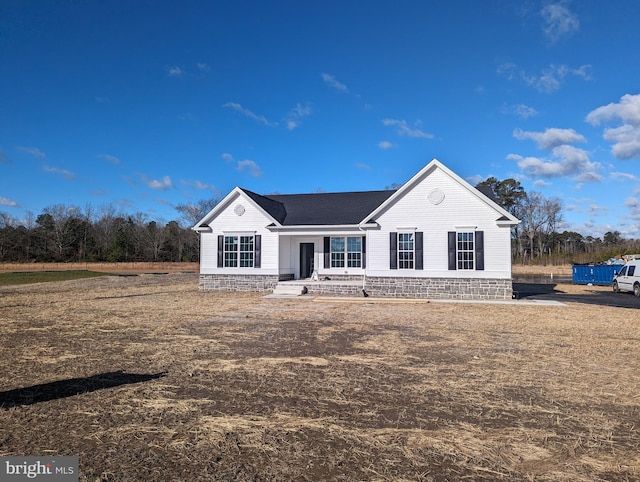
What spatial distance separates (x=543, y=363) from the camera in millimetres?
6887

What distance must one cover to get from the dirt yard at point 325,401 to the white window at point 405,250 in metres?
7.93

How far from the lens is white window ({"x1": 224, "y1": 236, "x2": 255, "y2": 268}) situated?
20891 mm

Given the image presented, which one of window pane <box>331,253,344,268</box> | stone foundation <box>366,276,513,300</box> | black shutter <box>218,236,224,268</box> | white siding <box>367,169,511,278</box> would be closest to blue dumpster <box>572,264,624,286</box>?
stone foundation <box>366,276,513,300</box>

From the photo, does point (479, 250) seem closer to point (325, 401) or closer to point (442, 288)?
point (442, 288)

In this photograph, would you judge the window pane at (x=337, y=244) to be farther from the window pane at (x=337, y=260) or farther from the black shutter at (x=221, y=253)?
the black shutter at (x=221, y=253)

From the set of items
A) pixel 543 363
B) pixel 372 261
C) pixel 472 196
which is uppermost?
pixel 472 196

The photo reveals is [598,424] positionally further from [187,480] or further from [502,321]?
[502,321]

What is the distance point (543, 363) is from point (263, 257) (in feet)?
50.4

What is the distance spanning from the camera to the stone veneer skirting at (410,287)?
1714 centimetres

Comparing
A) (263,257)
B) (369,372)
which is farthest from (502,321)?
(263,257)

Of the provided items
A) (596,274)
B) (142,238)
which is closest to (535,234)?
(596,274)

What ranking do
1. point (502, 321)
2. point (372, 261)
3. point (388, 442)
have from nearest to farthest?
point (388, 442) < point (502, 321) < point (372, 261)

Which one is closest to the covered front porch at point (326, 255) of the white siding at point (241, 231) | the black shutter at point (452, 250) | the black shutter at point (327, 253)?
the black shutter at point (327, 253)

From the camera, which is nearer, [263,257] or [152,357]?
[152,357]
